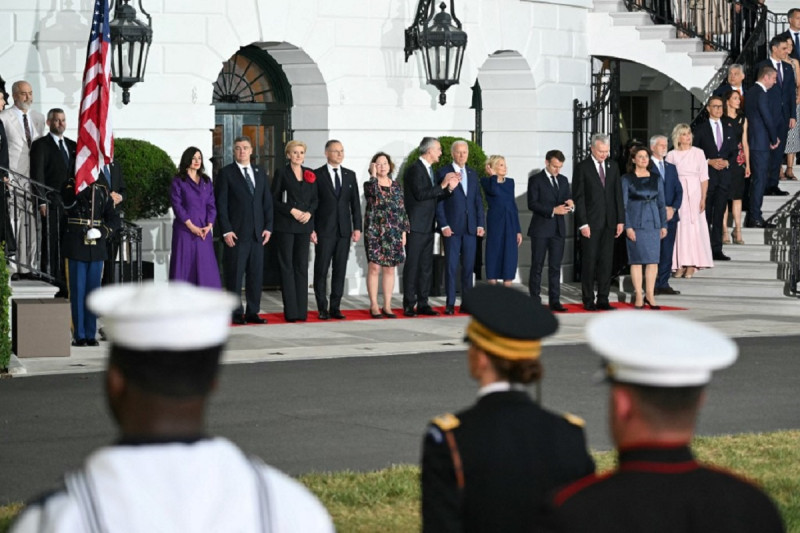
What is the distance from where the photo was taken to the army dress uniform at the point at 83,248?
49.3ft

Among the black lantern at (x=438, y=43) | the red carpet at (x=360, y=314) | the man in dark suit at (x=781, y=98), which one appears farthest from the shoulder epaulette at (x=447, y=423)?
the man in dark suit at (x=781, y=98)

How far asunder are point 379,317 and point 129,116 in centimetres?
397

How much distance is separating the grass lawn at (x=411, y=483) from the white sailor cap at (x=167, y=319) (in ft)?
16.0

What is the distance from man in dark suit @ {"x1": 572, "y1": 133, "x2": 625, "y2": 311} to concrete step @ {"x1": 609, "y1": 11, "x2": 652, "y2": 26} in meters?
4.88

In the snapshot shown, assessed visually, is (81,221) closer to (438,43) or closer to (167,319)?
(438,43)

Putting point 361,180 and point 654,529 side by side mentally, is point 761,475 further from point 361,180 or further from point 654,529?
point 361,180

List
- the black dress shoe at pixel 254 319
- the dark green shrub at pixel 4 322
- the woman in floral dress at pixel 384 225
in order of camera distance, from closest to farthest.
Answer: the dark green shrub at pixel 4 322, the black dress shoe at pixel 254 319, the woman in floral dress at pixel 384 225

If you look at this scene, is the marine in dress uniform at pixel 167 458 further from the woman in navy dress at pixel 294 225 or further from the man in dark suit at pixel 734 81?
the man in dark suit at pixel 734 81

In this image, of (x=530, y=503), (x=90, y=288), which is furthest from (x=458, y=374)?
(x=530, y=503)

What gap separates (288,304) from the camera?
17438mm

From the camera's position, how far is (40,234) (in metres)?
16.2

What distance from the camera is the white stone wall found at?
19.0 metres

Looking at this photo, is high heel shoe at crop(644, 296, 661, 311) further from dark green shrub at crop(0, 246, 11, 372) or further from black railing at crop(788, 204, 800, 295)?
dark green shrub at crop(0, 246, 11, 372)

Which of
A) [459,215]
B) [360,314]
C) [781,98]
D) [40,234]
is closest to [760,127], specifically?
[781,98]
